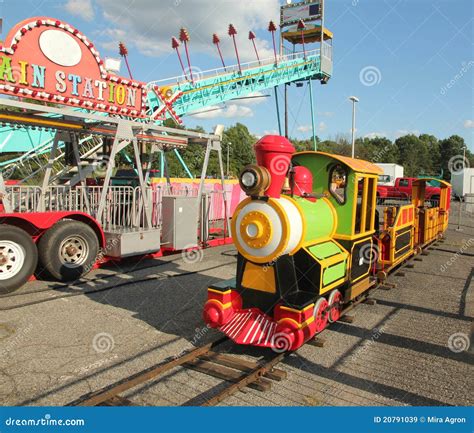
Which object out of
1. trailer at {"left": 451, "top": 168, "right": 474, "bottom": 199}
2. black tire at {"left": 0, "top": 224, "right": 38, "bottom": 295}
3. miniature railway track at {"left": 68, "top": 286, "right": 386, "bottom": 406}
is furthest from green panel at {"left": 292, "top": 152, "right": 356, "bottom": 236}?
trailer at {"left": 451, "top": 168, "right": 474, "bottom": 199}

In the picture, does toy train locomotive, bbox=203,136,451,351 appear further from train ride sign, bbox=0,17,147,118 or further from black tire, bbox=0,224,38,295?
train ride sign, bbox=0,17,147,118

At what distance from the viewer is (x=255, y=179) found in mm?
4715

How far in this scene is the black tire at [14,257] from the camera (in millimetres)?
6918

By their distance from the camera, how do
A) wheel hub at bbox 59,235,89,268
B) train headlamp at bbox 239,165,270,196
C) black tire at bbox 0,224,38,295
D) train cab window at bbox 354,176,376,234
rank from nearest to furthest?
train headlamp at bbox 239,165,270,196
train cab window at bbox 354,176,376,234
black tire at bbox 0,224,38,295
wheel hub at bbox 59,235,89,268

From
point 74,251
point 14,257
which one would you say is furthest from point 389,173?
point 14,257

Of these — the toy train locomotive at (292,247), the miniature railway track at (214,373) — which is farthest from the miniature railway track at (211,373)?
the toy train locomotive at (292,247)

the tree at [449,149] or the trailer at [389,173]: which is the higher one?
the tree at [449,149]

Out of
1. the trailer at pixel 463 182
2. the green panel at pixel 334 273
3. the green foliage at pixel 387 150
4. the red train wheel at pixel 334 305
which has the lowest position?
the red train wheel at pixel 334 305

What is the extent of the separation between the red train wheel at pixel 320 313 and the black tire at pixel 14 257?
5272mm

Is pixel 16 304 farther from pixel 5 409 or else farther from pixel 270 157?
pixel 270 157

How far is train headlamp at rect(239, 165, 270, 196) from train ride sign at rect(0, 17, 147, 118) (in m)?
5.31

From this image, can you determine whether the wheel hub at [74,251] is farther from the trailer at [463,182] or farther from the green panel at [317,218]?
the trailer at [463,182]

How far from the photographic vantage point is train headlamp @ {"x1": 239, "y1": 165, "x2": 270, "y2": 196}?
4.70m

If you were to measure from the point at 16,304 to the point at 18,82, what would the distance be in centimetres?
411
